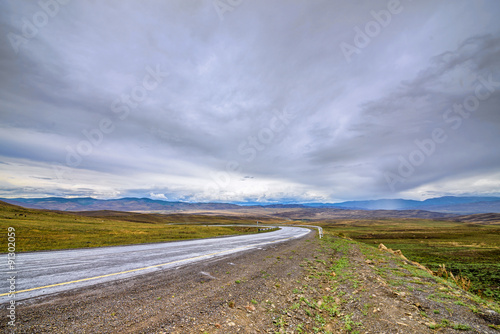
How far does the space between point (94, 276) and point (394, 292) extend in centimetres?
1247

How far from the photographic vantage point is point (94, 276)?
9047 millimetres

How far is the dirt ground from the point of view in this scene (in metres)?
5.49

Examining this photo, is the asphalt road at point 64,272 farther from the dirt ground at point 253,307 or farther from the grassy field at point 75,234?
the grassy field at point 75,234

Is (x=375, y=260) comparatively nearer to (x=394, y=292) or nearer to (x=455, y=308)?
(x=394, y=292)

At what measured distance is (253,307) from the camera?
7.16m

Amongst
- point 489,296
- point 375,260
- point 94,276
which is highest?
point 94,276

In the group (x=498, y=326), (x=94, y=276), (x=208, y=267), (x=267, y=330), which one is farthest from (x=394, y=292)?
(x=94, y=276)

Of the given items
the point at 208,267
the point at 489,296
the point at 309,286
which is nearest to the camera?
the point at 309,286

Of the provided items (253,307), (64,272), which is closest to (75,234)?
(64,272)

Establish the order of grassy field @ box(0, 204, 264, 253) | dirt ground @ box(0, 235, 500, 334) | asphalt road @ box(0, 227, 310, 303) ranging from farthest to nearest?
1. grassy field @ box(0, 204, 264, 253)
2. asphalt road @ box(0, 227, 310, 303)
3. dirt ground @ box(0, 235, 500, 334)

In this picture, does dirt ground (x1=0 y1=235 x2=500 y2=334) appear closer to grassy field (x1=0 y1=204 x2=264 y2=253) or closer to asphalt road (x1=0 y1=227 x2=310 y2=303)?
asphalt road (x1=0 y1=227 x2=310 y2=303)

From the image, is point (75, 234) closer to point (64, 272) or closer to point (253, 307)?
point (64, 272)

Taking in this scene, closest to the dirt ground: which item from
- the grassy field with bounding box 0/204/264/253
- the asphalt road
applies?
the asphalt road

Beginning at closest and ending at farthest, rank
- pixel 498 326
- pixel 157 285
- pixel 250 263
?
pixel 498 326, pixel 157 285, pixel 250 263
